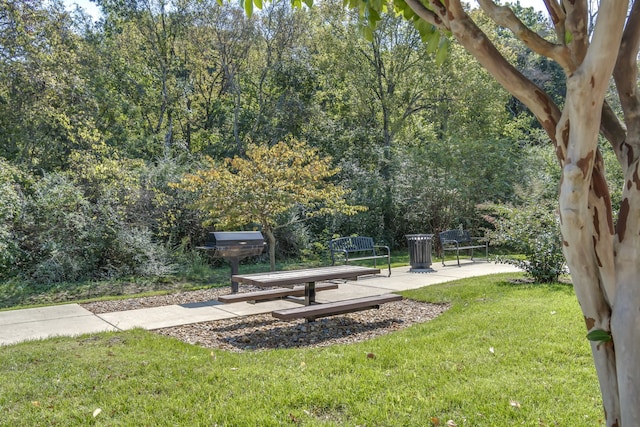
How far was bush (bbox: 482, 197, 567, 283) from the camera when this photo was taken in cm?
867

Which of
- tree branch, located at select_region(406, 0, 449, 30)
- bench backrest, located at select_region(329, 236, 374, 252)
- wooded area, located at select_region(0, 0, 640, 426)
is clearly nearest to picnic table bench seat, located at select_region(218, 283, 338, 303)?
bench backrest, located at select_region(329, 236, 374, 252)

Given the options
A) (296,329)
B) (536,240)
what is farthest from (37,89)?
(536,240)

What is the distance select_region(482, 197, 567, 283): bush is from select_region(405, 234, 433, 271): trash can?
1.82 m

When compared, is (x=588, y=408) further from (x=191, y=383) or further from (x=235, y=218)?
(x=235, y=218)

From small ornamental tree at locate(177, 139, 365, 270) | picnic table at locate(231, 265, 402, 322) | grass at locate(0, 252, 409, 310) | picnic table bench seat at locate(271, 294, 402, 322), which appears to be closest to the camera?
picnic table bench seat at locate(271, 294, 402, 322)

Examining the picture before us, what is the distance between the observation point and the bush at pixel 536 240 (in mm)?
8672

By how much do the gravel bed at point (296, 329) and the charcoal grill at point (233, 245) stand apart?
1.66m

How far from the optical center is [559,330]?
5.36m

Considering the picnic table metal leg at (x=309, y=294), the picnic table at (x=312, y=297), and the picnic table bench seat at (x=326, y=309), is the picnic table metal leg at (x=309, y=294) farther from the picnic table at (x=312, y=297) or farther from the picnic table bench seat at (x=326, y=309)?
the picnic table bench seat at (x=326, y=309)

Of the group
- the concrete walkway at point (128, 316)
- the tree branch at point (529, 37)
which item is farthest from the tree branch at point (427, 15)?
the concrete walkway at point (128, 316)

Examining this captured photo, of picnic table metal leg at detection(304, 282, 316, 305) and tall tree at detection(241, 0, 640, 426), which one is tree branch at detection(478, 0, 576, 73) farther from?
picnic table metal leg at detection(304, 282, 316, 305)

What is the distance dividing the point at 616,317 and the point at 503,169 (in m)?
16.4

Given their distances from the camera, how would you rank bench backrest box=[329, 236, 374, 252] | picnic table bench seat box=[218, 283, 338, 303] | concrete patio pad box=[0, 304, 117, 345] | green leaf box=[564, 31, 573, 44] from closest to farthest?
green leaf box=[564, 31, 573, 44] → concrete patio pad box=[0, 304, 117, 345] → picnic table bench seat box=[218, 283, 338, 303] → bench backrest box=[329, 236, 374, 252]

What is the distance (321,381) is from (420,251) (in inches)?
314
